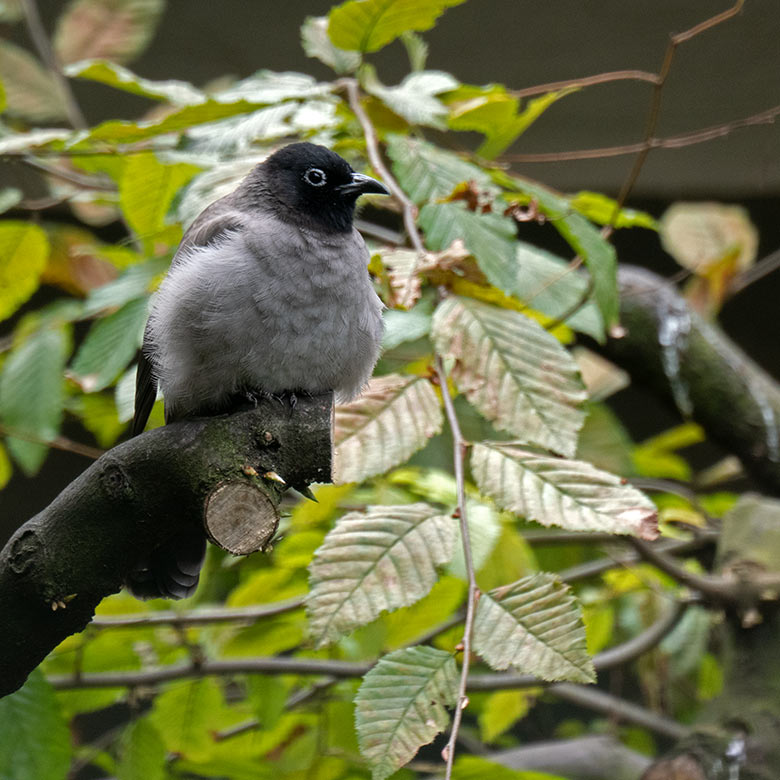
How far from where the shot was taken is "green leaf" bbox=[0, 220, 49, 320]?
2508mm

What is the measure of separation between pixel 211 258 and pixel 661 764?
1.88 metres

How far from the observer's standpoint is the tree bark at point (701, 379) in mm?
3979

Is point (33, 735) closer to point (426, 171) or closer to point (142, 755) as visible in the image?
point (142, 755)

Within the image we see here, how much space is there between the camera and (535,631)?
1455 millimetres

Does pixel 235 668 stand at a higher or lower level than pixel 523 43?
lower

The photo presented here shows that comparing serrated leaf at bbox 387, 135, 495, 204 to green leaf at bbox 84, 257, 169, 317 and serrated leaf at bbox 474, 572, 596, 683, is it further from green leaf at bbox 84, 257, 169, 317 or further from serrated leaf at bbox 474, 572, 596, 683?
serrated leaf at bbox 474, 572, 596, 683

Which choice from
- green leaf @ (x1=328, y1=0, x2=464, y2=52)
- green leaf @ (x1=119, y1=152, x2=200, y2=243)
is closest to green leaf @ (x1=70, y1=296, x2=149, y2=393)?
green leaf @ (x1=119, y1=152, x2=200, y2=243)

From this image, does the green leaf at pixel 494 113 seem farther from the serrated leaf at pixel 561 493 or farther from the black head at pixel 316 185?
the serrated leaf at pixel 561 493

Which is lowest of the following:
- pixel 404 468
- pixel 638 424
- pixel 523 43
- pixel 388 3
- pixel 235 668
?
pixel 638 424

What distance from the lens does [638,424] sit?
5.79 meters

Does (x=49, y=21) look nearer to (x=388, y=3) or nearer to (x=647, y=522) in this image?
(x=388, y=3)

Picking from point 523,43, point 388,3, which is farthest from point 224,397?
point 523,43

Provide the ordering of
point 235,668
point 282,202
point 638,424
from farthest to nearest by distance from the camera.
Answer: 1. point 638,424
2. point 235,668
3. point 282,202

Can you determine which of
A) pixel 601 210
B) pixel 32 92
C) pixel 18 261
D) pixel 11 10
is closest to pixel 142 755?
pixel 18 261
